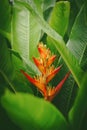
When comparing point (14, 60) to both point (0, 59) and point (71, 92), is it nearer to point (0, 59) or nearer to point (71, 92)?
point (0, 59)

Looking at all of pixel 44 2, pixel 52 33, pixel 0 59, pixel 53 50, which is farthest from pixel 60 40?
pixel 44 2

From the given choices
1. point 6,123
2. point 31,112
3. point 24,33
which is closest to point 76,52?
point 24,33

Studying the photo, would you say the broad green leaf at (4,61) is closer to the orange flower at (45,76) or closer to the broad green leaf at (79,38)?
the orange flower at (45,76)

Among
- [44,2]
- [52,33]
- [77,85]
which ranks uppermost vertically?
[52,33]

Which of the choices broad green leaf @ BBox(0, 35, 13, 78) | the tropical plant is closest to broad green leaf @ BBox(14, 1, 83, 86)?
the tropical plant

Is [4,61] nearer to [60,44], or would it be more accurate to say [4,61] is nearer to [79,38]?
[60,44]

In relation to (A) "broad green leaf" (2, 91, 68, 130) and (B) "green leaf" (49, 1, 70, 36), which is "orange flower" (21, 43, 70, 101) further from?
(B) "green leaf" (49, 1, 70, 36)
